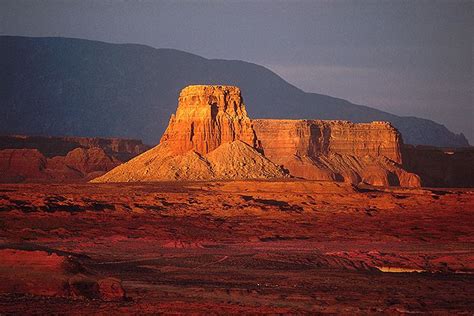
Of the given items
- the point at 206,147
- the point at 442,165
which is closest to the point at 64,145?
the point at 442,165

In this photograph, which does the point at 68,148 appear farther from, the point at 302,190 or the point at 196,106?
the point at 302,190

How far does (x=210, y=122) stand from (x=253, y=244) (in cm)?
3369

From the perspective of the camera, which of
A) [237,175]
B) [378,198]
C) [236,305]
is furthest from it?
[237,175]

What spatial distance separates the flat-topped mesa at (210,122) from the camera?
70562 millimetres

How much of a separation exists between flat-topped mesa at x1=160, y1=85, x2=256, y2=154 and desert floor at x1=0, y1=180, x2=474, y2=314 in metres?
7.30

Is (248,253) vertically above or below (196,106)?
below

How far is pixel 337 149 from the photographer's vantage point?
103 m

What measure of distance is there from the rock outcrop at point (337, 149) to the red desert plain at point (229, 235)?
296 mm

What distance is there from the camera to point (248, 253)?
109 ft

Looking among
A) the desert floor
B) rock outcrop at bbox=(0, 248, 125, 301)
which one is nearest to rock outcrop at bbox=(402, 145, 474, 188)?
the desert floor

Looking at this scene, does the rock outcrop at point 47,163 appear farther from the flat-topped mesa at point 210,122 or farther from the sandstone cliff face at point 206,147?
the flat-topped mesa at point 210,122

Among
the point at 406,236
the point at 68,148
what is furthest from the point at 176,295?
the point at 68,148

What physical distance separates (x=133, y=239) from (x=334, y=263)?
10500mm

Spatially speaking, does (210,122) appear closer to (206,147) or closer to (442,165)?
(206,147)
